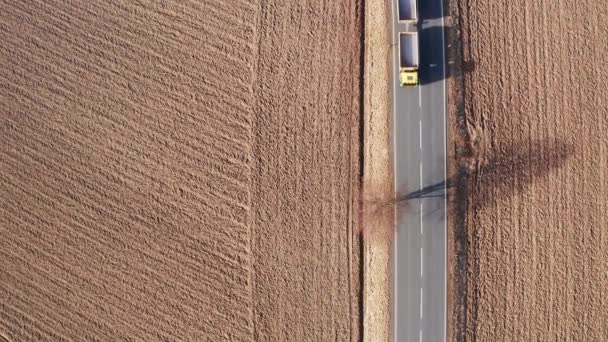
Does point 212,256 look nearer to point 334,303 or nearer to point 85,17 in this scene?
point 334,303

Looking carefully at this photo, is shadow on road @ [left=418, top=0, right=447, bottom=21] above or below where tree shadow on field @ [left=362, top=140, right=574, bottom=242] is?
above

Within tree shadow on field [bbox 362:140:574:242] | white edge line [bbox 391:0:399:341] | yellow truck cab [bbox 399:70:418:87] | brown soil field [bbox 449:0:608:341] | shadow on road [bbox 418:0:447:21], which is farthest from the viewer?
shadow on road [bbox 418:0:447:21]

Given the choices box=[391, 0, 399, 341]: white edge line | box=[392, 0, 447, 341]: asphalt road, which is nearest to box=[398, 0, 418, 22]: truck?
box=[392, 0, 447, 341]: asphalt road

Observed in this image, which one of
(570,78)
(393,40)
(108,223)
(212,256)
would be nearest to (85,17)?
(108,223)

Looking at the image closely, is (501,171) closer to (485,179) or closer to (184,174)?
(485,179)

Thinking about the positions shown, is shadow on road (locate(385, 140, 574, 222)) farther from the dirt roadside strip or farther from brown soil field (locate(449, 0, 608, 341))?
the dirt roadside strip

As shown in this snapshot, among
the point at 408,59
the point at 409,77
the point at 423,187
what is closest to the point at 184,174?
the point at 423,187

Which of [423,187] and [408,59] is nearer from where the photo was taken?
[423,187]

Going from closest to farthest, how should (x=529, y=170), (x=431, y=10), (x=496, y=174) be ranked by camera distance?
(x=529, y=170) → (x=496, y=174) → (x=431, y=10)
